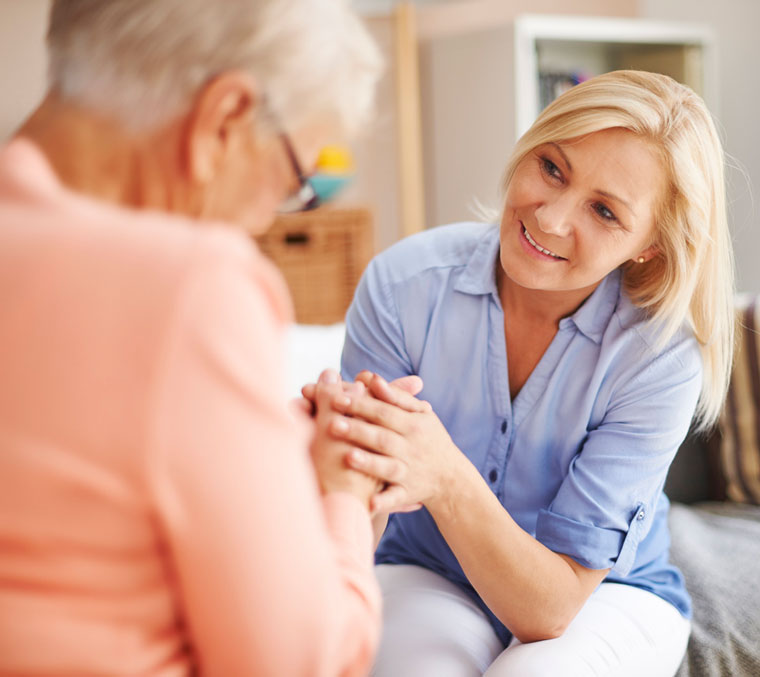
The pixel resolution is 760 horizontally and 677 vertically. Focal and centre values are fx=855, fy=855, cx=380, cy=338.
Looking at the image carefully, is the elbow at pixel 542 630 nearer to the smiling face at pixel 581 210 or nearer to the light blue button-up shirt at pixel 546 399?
the light blue button-up shirt at pixel 546 399

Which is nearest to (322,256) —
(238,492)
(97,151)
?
(97,151)

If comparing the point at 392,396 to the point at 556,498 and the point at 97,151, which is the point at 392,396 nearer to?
the point at 556,498

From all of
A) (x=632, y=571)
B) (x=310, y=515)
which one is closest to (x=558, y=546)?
(x=632, y=571)

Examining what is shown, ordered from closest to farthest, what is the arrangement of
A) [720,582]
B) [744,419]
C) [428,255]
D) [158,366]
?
[158,366]
[428,255]
[720,582]
[744,419]

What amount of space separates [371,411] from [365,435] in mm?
50

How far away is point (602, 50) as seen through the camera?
3.86 metres

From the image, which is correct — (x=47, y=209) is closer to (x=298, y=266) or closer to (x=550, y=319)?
(x=550, y=319)

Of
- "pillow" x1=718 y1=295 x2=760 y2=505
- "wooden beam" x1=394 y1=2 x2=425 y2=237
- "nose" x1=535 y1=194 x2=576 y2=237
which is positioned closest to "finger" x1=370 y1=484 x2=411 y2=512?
"nose" x1=535 y1=194 x2=576 y2=237

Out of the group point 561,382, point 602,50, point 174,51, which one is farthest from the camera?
point 602,50

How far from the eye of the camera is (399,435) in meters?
1.12

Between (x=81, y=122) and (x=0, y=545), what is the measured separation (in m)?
0.34

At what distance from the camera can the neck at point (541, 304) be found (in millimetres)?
1415

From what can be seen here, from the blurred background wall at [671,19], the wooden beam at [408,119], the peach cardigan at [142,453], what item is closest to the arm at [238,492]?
the peach cardigan at [142,453]

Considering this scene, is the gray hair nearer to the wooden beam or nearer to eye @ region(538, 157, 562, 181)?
eye @ region(538, 157, 562, 181)
